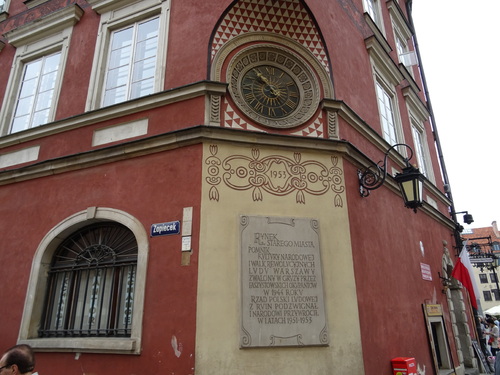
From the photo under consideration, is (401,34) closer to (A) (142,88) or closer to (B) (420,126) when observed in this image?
(B) (420,126)

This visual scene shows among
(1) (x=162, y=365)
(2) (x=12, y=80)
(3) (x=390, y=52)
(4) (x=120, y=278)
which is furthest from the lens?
(3) (x=390, y=52)

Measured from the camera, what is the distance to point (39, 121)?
808 cm

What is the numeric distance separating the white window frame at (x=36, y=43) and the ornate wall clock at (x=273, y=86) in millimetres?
3940

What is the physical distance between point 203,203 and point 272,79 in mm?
2763

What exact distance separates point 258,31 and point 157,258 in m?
4.32

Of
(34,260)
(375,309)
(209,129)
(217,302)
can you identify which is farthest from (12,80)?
(375,309)

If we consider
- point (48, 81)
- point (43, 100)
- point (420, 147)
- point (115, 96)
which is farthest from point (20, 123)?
point (420, 147)

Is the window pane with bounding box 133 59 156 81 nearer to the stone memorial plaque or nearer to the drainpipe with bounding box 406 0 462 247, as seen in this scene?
the stone memorial plaque

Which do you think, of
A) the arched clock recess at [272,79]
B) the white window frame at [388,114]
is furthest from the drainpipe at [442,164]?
the arched clock recess at [272,79]

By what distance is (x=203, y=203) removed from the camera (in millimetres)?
5633

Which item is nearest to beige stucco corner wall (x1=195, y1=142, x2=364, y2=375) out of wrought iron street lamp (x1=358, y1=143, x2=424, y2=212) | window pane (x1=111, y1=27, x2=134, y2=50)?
wrought iron street lamp (x1=358, y1=143, x2=424, y2=212)

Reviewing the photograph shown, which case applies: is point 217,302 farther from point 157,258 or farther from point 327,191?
point 327,191

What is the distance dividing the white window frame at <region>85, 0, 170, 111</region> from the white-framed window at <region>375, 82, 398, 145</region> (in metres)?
5.21

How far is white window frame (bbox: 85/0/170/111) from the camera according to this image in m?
7.06
